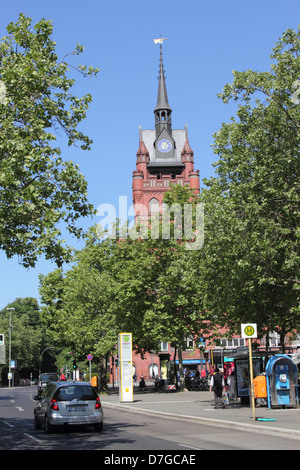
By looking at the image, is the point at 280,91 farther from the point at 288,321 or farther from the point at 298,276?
the point at 288,321

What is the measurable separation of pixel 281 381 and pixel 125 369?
14.0 metres

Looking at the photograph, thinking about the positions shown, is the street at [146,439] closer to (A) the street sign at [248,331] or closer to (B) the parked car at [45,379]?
(A) the street sign at [248,331]

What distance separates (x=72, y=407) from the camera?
16.6m

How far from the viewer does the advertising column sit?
34.5 meters

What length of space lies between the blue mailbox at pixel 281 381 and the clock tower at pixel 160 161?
276 ft

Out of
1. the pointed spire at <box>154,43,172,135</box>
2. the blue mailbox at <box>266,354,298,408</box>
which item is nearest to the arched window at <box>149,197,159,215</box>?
the pointed spire at <box>154,43,172,135</box>

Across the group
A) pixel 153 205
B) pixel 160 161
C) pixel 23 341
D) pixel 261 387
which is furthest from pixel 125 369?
pixel 160 161

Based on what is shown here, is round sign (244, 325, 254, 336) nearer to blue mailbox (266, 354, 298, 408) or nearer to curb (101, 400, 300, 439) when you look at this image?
curb (101, 400, 300, 439)

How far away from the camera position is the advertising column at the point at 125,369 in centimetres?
3447

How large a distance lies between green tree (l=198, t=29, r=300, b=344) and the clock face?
85989 mm

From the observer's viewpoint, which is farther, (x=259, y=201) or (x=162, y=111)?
(x=162, y=111)

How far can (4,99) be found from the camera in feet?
49.6

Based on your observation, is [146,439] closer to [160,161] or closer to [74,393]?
[74,393]
